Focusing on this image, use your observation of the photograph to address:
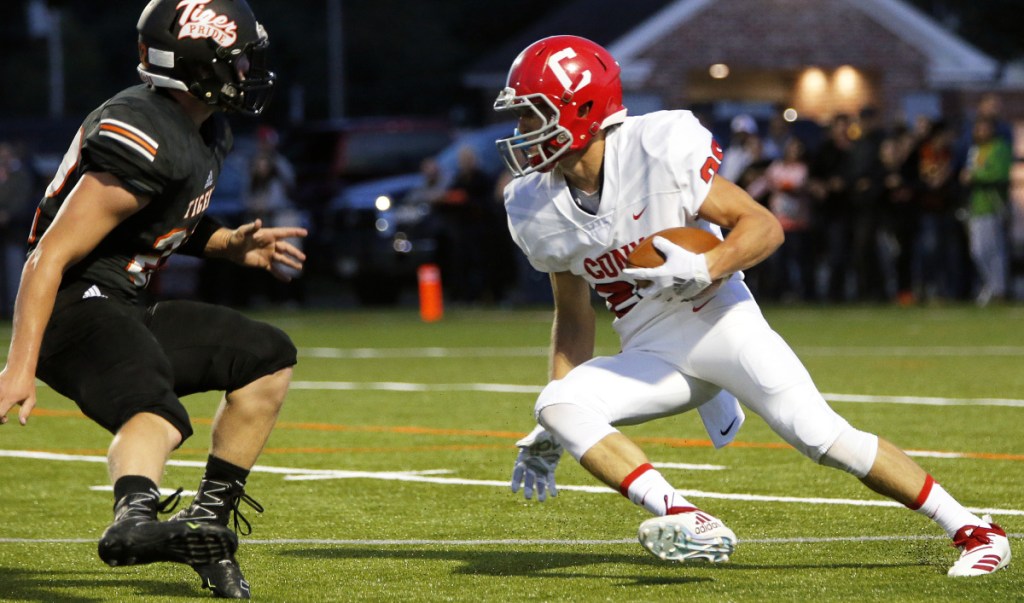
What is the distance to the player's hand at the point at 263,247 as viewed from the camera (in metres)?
5.68

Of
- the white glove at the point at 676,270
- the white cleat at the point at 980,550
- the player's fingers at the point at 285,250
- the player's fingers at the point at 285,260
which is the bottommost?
the white cleat at the point at 980,550

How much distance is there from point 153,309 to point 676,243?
1.45 m

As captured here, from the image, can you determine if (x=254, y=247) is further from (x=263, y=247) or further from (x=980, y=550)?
(x=980, y=550)

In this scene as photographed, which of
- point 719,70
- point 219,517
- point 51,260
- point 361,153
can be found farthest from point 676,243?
point 719,70

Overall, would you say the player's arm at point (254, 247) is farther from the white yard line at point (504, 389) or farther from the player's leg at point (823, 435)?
the white yard line at point (504, 389)

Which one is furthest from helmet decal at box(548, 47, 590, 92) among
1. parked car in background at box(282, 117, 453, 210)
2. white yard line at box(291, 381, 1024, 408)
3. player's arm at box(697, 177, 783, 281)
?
parked car in background at box(282, 117, 453, 210)

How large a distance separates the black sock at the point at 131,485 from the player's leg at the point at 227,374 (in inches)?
17.3

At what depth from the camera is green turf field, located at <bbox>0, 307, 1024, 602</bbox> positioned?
17.0ft

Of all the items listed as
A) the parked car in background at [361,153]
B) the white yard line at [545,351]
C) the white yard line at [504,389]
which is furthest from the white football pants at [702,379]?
the parked car in background at [361,153]

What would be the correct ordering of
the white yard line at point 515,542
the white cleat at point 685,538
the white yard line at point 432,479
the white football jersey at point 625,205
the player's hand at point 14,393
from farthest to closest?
the white yard line at point 432,479
the white yard line at point 515,542
the white football jersey at point 625,205
the white cleat at point 685,538
the player's hand at point 14,393

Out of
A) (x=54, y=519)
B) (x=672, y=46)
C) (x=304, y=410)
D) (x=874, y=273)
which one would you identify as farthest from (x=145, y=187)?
(x=672, y=46)

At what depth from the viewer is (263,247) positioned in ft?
18.8

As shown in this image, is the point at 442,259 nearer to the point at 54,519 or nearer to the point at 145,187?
the point at 54,519

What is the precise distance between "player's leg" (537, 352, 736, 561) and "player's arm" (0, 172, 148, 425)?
1271 mm
